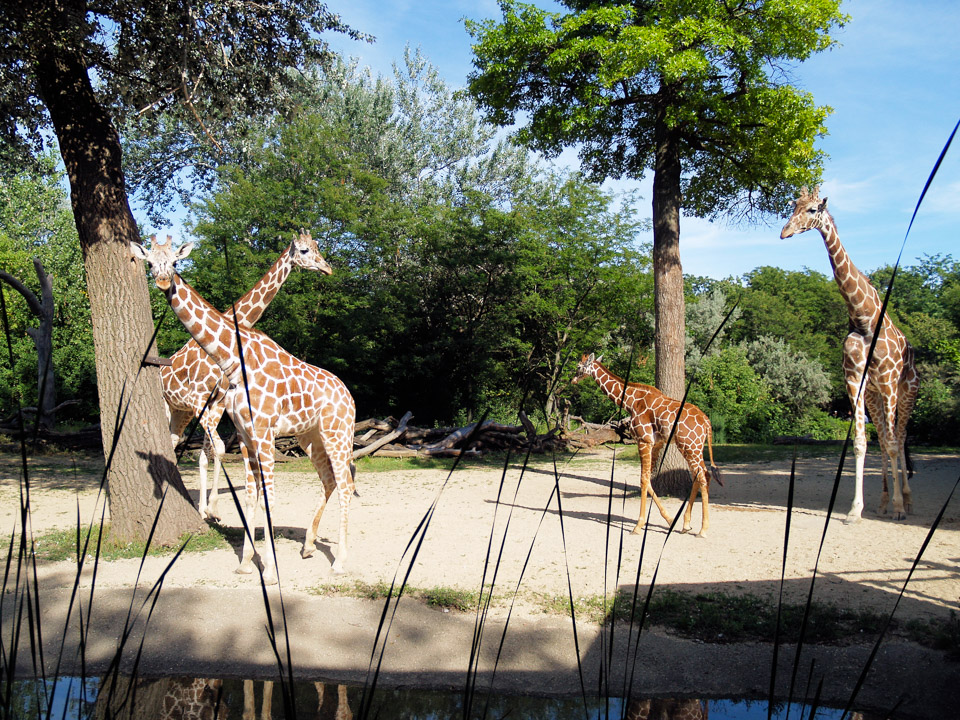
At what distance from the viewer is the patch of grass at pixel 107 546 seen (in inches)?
266

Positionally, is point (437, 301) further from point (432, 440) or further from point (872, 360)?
point (872, 360)

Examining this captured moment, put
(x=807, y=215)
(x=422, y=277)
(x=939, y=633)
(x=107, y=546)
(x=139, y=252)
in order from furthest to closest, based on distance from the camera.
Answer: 1. (x=422, y=277)
2. (x=807, y=215)
3. (x=107, y=546)
4. (x=139, y=252)
5. (x=939, y=633)

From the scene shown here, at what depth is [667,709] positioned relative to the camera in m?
3.92

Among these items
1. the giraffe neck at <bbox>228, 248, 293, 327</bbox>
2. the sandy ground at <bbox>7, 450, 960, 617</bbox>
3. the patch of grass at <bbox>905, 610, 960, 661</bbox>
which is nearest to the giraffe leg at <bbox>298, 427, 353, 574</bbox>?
the sandy ground at <bbox>7, 450, 960, 617</bbox>

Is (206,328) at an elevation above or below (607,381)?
above

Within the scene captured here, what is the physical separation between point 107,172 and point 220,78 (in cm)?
321

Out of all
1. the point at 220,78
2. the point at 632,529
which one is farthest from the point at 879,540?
the point at 220,78

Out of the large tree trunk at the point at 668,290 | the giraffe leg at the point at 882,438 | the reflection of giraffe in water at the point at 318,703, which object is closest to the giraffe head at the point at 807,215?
the large tree trunk at the point at 668,290

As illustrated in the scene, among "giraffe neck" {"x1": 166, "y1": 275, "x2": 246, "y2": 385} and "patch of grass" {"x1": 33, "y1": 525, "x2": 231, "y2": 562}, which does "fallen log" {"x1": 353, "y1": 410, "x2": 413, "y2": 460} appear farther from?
"giraffe neck" {"x1": 166, "y1": 275, "x2": 246, "y2": 385}

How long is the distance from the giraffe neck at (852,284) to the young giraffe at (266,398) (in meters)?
6.21

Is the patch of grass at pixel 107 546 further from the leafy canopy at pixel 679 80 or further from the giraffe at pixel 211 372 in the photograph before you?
the leafy canopy at pixel 679 80

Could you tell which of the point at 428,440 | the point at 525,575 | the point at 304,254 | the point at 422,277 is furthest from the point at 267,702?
the point at 422,277

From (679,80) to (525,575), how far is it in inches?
297

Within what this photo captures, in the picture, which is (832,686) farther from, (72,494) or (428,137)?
(428,137)
